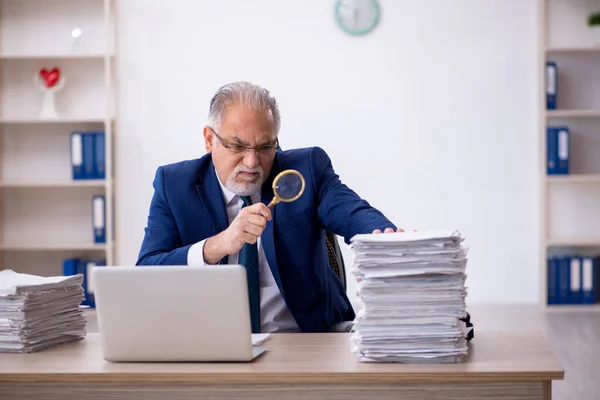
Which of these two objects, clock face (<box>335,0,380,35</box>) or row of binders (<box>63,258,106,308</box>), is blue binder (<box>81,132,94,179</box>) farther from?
clock face (<box>335,0,380,35</box>)

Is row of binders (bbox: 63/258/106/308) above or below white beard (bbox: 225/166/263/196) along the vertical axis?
below

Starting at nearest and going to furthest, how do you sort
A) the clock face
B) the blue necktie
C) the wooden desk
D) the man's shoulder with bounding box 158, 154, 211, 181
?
the wooden desk → the blue necktie → the man's shoulder with bounding box 158, 154, 211, 181 → the clock face

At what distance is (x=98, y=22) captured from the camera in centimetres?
611

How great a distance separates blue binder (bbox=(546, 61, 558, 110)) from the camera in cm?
584

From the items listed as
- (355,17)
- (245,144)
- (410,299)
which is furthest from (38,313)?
(355,17)

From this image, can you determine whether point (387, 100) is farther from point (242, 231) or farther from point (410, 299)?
point (410, 299)

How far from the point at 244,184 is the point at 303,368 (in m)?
0.88

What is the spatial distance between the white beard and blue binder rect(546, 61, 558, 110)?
3.78 meters

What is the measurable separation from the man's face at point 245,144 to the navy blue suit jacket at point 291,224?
0.29 ft

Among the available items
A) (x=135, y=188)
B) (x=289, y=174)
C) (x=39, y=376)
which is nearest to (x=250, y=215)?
(x=289, y=174)


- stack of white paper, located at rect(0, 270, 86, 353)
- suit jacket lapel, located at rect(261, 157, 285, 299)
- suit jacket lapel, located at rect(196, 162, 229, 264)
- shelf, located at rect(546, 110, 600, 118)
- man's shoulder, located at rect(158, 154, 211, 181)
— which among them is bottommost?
stack of white paper, located at rect(0, 270, 86, 353)

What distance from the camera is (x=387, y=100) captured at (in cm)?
610

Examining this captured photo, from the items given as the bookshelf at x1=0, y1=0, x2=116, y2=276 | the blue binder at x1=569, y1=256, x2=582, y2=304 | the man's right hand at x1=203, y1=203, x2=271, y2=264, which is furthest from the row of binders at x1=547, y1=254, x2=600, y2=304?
the man's right hand at x1=203, y1=203, x2=271, y2=264

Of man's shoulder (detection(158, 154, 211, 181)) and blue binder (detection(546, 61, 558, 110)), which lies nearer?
man's shoulder (detection(158, 154, 211, 181))
